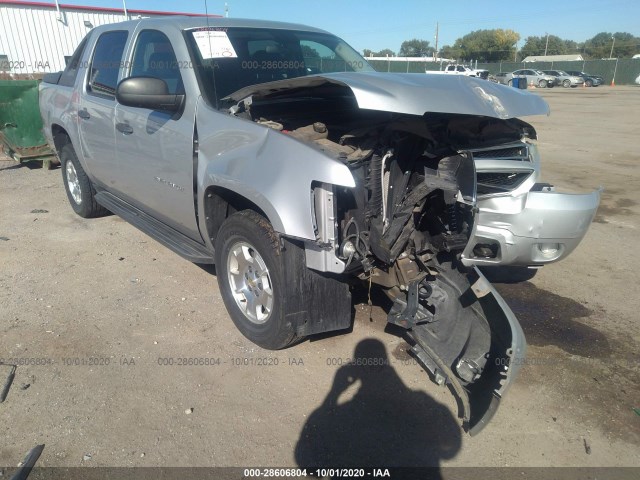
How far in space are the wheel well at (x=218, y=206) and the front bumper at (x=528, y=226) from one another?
5.04ft

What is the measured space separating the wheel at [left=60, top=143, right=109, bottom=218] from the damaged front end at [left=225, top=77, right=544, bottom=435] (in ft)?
10.6

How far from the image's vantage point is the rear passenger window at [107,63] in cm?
432

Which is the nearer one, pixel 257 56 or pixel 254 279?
pixel 254 279

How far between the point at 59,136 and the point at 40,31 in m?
23.4

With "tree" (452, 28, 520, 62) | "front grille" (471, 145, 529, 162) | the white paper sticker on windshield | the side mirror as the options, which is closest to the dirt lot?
"front grille" (471, 145, 529, 162)

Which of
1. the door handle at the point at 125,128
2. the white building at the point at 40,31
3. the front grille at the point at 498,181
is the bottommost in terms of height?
the front grille at the point at 498,181

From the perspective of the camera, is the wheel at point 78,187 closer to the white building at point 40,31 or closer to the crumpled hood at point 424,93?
the crumpled hood at point 424,93

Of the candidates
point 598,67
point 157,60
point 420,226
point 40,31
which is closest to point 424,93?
point 420,226

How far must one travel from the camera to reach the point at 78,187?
5.68 m

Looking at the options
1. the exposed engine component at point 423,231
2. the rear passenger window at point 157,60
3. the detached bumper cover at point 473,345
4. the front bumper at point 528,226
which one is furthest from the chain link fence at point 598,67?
the detached bumper cover at point 473,345

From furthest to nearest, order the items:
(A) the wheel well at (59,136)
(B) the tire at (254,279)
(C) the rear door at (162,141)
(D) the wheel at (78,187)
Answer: (A) the wheel well at (59,136)
(D) the wheel at (78,187)
(C) the rear door at (162,141)
(B) the tire at (254,279)

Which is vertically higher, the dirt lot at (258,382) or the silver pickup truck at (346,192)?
the silver pickup truck at (346,192)

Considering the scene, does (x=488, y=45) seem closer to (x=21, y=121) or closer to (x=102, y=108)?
(x=21, y=121)

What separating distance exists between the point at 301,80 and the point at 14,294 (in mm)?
3125
